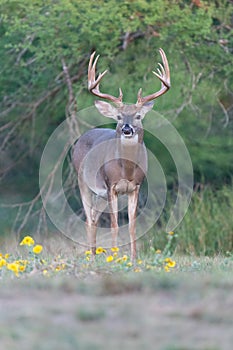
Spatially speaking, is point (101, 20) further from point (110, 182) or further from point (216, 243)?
point (110, 182)

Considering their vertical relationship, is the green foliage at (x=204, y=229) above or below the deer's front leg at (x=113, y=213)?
below

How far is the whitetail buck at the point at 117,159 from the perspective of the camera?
1159 centimetres

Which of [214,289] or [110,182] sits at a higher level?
[214,289]

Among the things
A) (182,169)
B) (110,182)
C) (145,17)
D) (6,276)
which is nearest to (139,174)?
(110,182)

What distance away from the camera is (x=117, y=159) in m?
11.9

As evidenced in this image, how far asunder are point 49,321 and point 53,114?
1430 cm

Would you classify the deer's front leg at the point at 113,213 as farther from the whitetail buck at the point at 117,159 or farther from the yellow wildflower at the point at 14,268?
the yellow wildflower at the point at 14,268

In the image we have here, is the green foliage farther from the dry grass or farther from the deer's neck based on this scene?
the dry grass

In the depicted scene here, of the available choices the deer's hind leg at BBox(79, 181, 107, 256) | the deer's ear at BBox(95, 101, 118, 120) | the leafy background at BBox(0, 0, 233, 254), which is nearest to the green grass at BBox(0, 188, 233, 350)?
the deer's ear at BBox(95, 101, 118, 120)

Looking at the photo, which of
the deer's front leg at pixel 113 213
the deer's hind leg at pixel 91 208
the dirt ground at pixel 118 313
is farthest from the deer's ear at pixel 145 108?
the dirt ground at pixel 118 313

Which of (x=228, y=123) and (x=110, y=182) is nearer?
(x=110, y=182)

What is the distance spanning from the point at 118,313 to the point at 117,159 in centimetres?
604

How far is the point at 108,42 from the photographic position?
55.8 feet

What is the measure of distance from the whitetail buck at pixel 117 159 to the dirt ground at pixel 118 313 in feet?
13.8
